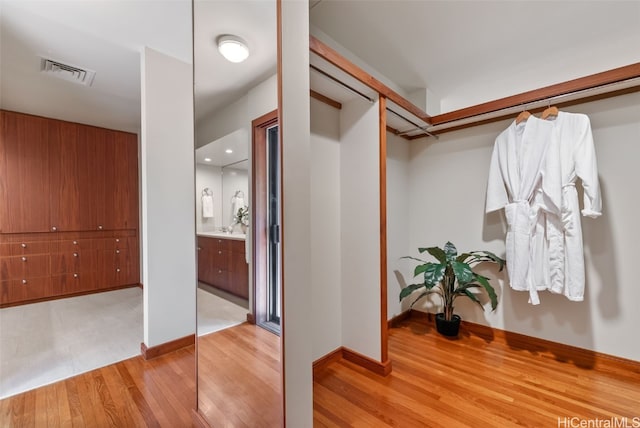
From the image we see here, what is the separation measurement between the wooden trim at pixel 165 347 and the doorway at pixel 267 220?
142 centimetres

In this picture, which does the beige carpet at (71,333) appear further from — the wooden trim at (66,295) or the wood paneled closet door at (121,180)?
the wood paneled closet door at (121,180)

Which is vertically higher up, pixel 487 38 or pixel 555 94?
pixel 487 38

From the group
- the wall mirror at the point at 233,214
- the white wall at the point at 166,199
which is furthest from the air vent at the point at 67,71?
the wall mirror at the point at 233,214

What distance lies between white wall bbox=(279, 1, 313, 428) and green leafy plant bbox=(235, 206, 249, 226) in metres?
0.27

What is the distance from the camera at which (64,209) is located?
3.60m

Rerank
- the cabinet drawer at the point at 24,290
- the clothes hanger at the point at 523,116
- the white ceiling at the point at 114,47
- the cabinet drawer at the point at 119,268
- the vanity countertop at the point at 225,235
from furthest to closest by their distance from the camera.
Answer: the cabinet drawer at the point at 119,268 < the cabinet drawer at the point at 24,290 < the clothes hanger at the point at 523,116 < the vanity countertop at the point at 225,235 < the white ceiling at the point at 114,47

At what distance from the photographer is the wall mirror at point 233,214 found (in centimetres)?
113

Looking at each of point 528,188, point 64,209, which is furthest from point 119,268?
point 528,188

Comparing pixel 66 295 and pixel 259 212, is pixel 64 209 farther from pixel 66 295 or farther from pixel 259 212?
pixel 259 212

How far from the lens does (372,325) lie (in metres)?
1.82

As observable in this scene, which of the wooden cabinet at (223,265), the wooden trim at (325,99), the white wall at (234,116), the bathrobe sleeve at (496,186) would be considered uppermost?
the wooden trim at (325,99)

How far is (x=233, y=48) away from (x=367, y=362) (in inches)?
83.1

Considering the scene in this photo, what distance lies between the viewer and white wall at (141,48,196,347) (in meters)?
2.08

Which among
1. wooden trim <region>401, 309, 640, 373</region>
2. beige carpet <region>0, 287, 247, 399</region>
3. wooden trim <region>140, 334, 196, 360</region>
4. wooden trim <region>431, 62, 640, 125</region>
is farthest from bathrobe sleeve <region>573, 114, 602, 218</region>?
wooden trim <region>140, 334, 196, 360</region>
